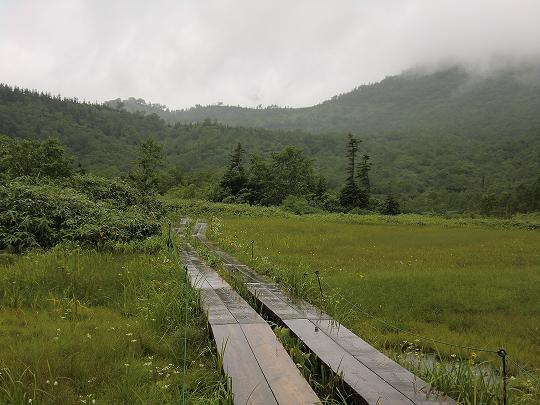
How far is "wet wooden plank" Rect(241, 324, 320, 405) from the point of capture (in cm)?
422

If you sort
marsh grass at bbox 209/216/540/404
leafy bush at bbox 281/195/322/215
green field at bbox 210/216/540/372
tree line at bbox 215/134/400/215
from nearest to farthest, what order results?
marsh grass at bbox 209/216/540/404, green field at bbox 210/216/540/372, leafy bush at bbox 281/195/322/215, tree line at bbox 215/134/400/215

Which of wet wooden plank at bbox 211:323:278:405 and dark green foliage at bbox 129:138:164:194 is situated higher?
dark green foliage at bbox 129:138:164:194

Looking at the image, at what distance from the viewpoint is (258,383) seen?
14.7ft

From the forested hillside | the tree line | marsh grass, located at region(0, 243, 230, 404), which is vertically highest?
the forested hillside

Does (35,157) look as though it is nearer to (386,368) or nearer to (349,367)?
(349,367)

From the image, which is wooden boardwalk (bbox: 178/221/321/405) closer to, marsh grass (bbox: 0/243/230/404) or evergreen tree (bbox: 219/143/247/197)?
marsh grass (bbox: 0/243/230/404)

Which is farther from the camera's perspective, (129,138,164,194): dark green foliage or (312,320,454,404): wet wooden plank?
(129,138,164,194): dark green foliage

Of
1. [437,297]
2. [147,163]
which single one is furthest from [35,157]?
[437,297]

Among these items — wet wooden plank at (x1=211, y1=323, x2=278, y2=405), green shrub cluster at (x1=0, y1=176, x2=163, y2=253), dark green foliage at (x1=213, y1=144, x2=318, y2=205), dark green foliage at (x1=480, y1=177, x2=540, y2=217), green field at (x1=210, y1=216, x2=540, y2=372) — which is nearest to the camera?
wet wooden plank at (x1=211, y1=323, x2=278, y2=405)

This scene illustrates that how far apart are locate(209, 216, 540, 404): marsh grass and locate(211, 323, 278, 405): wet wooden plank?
1.75 meters

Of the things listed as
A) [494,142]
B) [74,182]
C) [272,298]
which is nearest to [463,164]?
[494,142]

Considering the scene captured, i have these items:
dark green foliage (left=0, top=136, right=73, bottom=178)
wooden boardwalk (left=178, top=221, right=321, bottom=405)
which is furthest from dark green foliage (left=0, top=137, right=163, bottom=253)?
dark green foliage (left=0, top=136, right=73, bottom=178)

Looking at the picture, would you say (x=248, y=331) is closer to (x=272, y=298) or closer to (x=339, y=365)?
(x=339, y=365)

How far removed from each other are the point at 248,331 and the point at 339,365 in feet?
5.21
